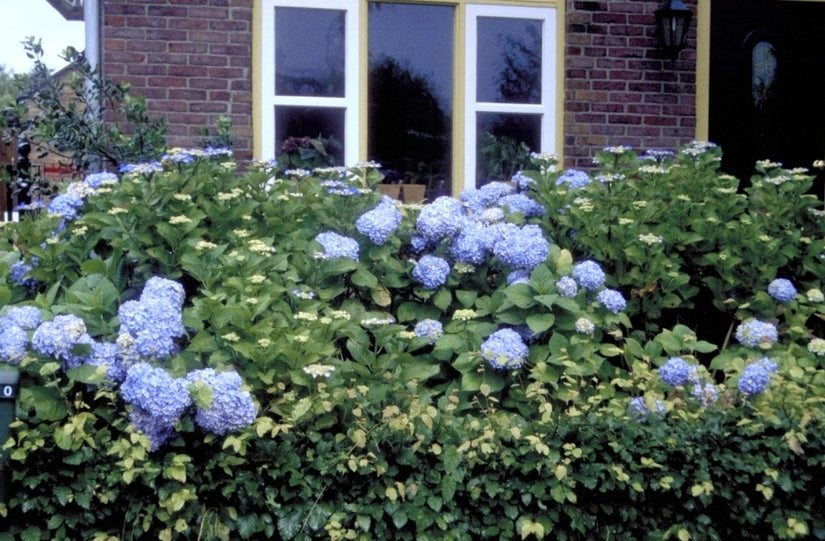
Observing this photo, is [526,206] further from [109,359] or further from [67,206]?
Answer: [109,359]

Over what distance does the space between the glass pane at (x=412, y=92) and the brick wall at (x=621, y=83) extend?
0.82 metres

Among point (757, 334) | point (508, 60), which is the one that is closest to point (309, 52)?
point (508, 60)

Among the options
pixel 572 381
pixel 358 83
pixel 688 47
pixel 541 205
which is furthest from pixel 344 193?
pixel 688 47

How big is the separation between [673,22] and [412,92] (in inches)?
70.0

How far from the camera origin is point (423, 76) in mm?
6629

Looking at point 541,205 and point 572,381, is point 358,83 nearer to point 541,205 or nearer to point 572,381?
point 541,205

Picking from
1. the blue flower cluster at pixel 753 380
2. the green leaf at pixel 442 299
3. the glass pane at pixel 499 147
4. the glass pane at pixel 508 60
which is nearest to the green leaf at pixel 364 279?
the green leaf at pixel 442 299

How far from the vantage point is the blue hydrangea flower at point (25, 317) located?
321cm

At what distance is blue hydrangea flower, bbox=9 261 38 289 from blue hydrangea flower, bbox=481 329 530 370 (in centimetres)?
179

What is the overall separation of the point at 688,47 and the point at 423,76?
1831 millimetres

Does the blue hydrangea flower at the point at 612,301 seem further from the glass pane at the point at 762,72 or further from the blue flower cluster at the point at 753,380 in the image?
the glass pane at the point at 762,72

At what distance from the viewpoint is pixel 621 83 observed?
22.0 feet

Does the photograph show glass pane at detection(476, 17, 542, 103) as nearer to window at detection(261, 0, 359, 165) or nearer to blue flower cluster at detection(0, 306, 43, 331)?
window at detection(261, 0, 359, 165)

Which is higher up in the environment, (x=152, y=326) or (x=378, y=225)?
(x=378, y=225)
